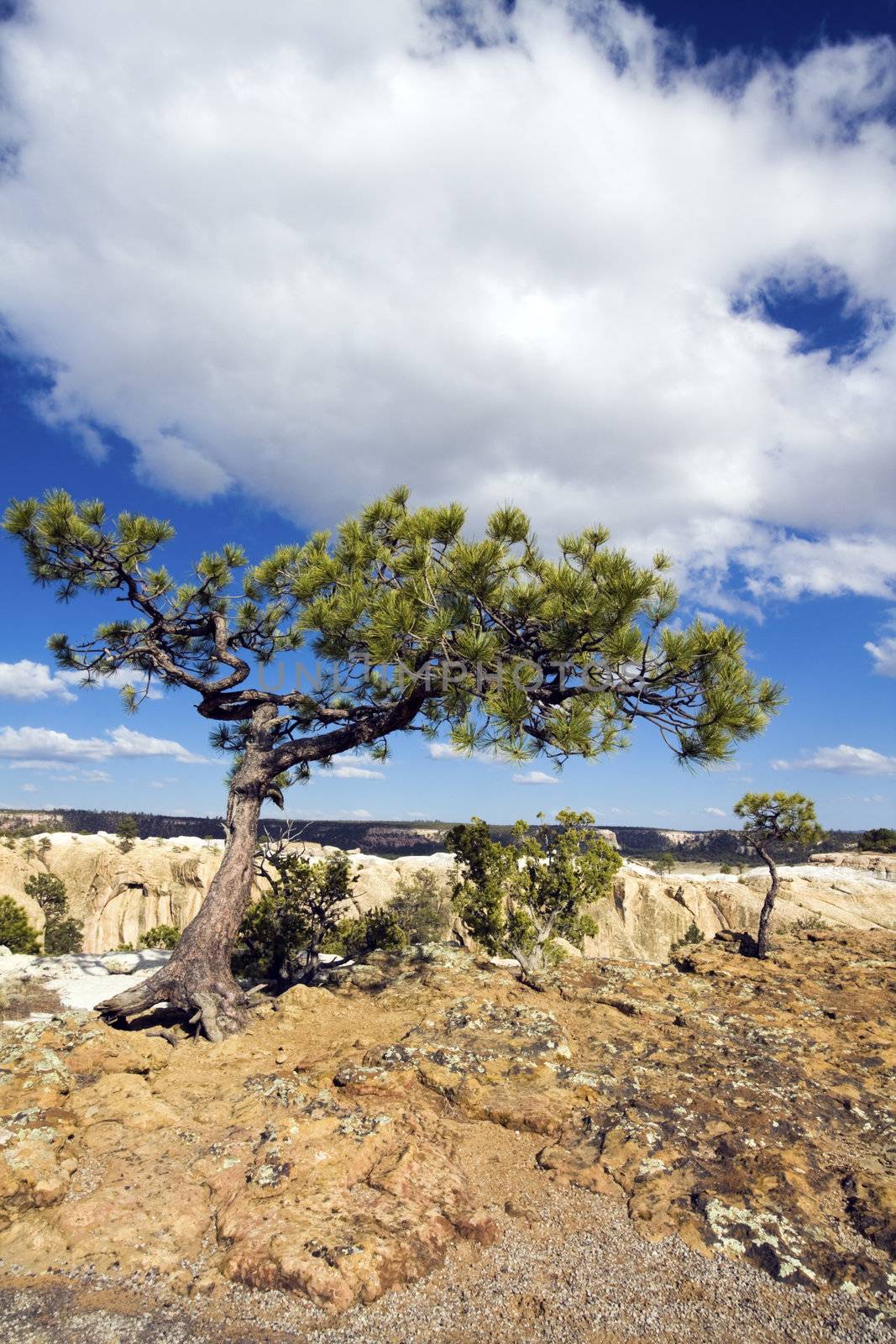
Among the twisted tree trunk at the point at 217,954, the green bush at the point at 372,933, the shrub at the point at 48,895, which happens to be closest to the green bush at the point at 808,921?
the green bush at the point at 372,933

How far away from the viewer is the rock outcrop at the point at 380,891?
39156 mm

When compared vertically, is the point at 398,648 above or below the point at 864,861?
above

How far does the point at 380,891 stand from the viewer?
47.9 metres

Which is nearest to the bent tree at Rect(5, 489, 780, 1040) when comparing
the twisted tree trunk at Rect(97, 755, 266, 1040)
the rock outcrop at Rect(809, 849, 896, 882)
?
the twisted tree trunk at Rect(97, 755, 266, 1040)

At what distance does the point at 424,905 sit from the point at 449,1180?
38.9 metres

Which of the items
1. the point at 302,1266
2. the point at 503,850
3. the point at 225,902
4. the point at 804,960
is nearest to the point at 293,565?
the point at 225,902

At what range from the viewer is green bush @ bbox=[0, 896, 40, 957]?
1972cm

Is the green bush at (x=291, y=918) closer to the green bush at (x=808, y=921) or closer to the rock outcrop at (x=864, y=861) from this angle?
the green bush at (x=808, y=921)

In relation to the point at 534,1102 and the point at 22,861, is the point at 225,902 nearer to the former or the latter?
the point at 534,1102

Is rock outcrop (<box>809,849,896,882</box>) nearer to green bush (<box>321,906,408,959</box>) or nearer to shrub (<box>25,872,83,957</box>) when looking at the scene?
green bush (<box>321,906,408,959</box>)

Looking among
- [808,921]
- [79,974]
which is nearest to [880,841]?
[808,921]

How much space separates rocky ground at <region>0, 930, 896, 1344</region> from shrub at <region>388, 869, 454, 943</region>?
29.0 meters

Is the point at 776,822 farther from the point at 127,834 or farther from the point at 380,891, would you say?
the point at 127,834

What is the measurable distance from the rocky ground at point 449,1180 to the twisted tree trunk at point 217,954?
39cm
